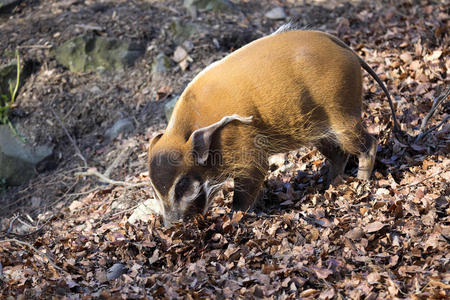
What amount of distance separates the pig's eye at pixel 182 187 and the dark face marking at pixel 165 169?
0.08 meters

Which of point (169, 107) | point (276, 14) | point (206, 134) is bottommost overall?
point (169, 107)

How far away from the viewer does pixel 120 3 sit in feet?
28.0

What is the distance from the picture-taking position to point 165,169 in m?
3.99

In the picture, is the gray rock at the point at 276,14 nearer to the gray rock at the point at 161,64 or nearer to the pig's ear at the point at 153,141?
the gray rock at the point at 161,64

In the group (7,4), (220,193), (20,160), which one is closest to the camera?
(220,193)

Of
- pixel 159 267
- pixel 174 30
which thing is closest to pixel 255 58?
pixel 159 267

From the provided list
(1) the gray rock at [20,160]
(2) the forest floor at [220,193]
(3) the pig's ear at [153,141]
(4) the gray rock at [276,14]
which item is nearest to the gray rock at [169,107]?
(2) the forest floor at [220,193]

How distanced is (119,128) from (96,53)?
160cm

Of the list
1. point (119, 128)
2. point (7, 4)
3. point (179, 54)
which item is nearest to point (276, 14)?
point (179, 54)

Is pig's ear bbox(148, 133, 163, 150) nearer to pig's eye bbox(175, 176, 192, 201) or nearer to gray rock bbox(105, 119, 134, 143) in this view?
pig's eye bbox(175, 176, 192, 201)

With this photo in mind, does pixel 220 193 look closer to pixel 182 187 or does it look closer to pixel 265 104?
pixel 182 187

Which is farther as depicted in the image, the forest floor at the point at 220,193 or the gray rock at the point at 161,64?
the gray rock at the point at 161,64

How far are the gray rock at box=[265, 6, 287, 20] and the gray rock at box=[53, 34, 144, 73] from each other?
2284 mm

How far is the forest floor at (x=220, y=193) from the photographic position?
3432mm
